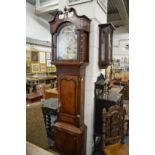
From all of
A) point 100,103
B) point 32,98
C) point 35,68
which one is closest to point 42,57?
point 35,68

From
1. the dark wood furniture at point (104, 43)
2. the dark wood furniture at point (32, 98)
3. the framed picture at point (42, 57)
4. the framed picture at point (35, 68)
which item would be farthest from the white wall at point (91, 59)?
the framed picture at point (42, 57)

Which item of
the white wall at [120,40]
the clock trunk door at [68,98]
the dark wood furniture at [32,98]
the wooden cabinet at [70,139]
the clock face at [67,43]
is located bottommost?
the wooden cabinet at [70,139]

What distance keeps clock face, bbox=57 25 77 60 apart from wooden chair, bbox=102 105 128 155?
0.87 metres

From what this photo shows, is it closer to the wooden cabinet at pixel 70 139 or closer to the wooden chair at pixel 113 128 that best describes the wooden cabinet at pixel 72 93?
the wooden cabinet at pixel 70 139

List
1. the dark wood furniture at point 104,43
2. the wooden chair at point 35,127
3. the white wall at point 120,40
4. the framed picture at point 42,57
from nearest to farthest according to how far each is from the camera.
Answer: the wooden chair at point 35,127
the dark wood furniture at point 104,43
the framed picture at point 42,57
the white wall at point 120,40

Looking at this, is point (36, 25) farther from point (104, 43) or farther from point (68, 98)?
point (68, 98)

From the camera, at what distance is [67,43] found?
7.64 ft

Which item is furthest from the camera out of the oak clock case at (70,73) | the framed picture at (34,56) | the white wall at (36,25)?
the framed picture at (34,56)

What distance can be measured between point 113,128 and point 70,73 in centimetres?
93

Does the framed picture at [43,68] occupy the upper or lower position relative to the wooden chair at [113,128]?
upper

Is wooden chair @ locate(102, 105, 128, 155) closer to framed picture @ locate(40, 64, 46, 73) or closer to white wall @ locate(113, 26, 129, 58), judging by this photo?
framed picture @ locate(40, 64, 46, 73)

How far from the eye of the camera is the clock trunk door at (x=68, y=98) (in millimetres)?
2275
